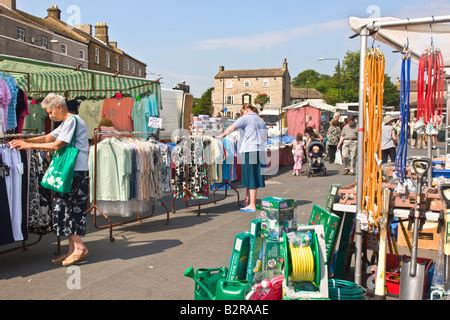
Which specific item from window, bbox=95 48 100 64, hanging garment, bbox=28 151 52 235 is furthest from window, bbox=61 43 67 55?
hanging garment, bbox=28 151 52 235

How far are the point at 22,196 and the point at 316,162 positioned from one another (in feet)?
34.3

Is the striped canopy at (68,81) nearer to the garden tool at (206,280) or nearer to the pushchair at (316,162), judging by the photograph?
the pushchair at (316,162)

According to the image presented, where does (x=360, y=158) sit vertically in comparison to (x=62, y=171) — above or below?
above

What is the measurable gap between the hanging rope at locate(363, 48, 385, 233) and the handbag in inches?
119

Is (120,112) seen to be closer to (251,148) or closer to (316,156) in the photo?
(251,148)

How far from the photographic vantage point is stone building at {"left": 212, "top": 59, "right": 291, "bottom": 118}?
82812 mm

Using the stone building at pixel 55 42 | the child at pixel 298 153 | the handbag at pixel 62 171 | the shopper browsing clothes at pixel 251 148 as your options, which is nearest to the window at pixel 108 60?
the stone building at pixel 55 42

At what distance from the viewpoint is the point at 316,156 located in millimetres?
14047

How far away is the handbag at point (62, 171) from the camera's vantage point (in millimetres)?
4875

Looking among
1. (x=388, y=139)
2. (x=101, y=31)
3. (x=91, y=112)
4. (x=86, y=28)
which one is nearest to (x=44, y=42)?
(x=86, y=28)

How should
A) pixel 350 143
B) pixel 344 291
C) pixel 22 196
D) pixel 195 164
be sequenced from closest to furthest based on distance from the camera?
pixel 344 291 < pixel 22 196 < pixel 195 164 < pixel 350 143

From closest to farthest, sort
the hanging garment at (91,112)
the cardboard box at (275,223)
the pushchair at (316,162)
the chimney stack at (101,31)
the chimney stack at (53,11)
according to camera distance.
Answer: the cardboard box at (275,223) → the hanging garment at (91,112) → the pushchair at (316,162) → the chimney stack at (53,11) → the chimney stack at (101,31)

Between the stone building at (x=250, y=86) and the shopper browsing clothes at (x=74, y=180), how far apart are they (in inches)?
3038
